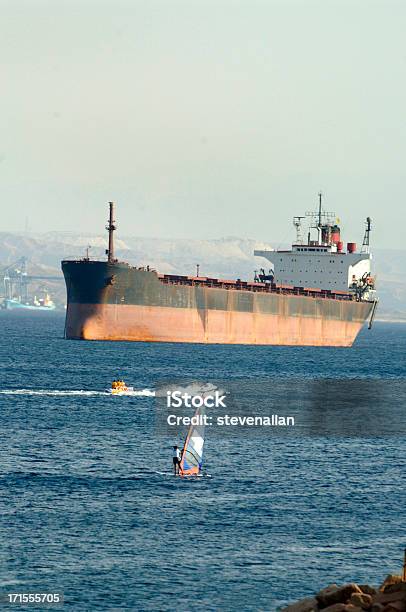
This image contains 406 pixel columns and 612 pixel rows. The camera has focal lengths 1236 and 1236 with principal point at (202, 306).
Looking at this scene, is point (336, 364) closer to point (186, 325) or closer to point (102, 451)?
point (186, 325)

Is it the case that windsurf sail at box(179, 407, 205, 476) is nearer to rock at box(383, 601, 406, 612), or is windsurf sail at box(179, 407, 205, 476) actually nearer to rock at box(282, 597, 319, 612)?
rock at box(282, 597, 319, 612)

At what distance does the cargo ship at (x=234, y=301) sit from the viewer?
132 m

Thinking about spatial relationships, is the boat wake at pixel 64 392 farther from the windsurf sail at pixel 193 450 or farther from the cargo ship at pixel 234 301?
the cargo ship at pixel 234 301

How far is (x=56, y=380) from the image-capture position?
307ft

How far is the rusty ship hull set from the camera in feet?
431

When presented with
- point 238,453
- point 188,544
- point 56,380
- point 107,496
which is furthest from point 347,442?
point 56,380

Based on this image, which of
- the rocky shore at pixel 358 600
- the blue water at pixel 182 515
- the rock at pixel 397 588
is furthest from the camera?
the blue water at pixel 182 515

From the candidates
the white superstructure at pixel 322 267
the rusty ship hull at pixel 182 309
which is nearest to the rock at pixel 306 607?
the rusty ship hull at pixel 182 309

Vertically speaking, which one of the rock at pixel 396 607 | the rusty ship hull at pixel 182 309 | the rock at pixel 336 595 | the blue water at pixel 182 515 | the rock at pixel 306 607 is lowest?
the blue water at pixel 182 515

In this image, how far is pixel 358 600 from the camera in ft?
93.0

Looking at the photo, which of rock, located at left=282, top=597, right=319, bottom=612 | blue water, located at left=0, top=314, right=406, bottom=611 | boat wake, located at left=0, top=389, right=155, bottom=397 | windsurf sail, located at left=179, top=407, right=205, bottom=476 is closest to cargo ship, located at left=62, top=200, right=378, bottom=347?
boat wake, located at left=0, top=389, right=155, bottom=397

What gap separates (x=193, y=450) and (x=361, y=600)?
77.7 feet

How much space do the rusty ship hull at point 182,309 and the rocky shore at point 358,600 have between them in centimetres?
10144

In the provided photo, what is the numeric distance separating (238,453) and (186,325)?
261 feet
